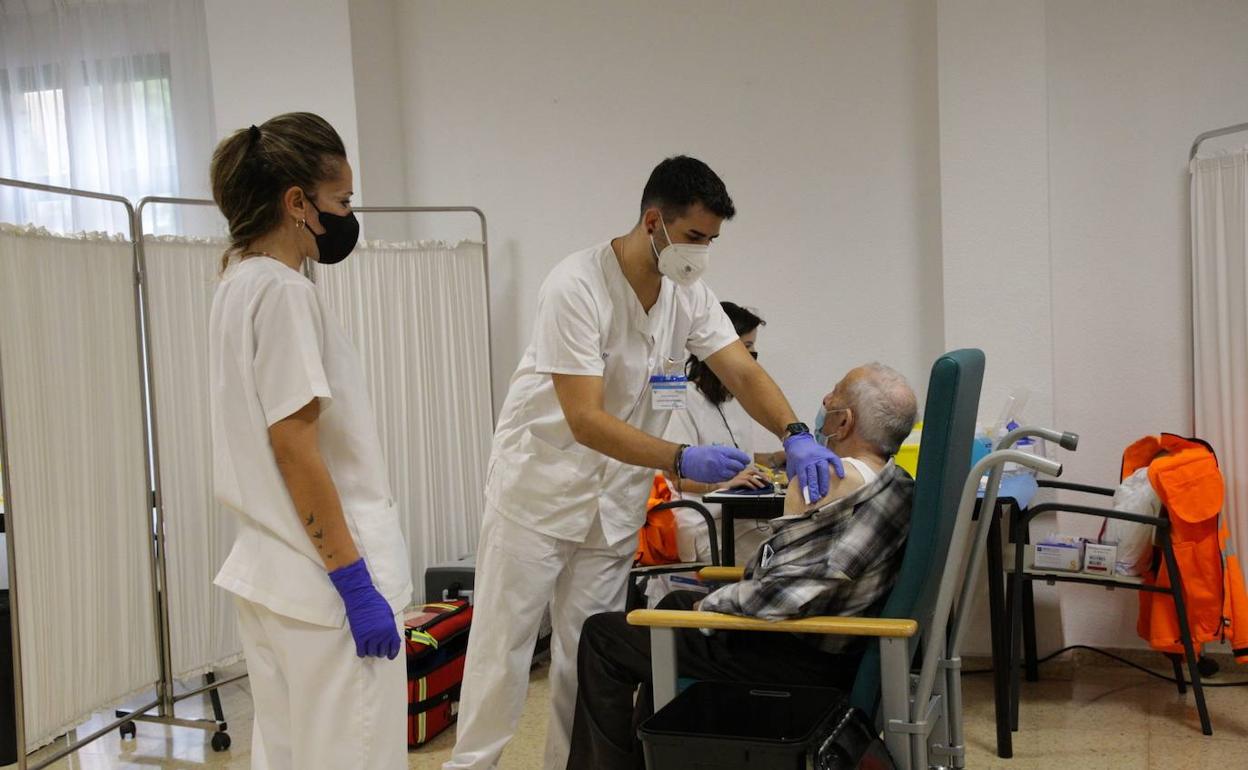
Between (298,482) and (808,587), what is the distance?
37.6 inches

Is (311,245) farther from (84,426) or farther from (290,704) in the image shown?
(84,426)

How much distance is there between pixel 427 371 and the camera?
161 inches

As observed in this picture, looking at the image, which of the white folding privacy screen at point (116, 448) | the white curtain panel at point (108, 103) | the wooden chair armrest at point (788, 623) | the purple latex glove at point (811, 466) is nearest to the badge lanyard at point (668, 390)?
the purple latex glove at point (811, 466)

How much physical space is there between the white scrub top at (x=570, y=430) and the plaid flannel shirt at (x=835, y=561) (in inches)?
18.8

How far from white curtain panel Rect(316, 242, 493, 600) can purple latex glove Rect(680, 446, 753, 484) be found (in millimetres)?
1966

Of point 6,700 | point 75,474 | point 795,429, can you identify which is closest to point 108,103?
point 75,474

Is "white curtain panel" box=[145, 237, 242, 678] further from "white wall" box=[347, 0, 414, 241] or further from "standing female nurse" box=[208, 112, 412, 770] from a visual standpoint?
"standing female nurse" box=[208, 112, 412, 770]

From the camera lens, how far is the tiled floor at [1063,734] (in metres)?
3.00

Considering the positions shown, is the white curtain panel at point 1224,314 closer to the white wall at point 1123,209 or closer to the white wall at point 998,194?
the white wall at point 1123,209

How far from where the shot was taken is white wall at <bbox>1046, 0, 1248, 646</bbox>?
12.1ft

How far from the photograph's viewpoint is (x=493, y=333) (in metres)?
4.54

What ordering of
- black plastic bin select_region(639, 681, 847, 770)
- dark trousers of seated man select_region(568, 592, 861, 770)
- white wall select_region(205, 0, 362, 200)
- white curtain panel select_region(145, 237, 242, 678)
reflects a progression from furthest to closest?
white wall select_region(205, 0, 362, 200), white curtain panel select_region(145, 237, 242, 678), dark trousers of seated man select_region(568, 592, 861, 770), black plastic bin select_region(639, 681, 847, 770)

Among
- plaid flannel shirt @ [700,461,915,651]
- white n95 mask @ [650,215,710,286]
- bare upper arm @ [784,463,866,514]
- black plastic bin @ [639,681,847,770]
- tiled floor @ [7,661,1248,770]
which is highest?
white n95 mask @ [650,215,710,286]

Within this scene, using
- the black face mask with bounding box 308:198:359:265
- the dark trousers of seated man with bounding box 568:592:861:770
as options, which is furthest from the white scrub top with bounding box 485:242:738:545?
the black face mask with bounding box 308:198:359:265
